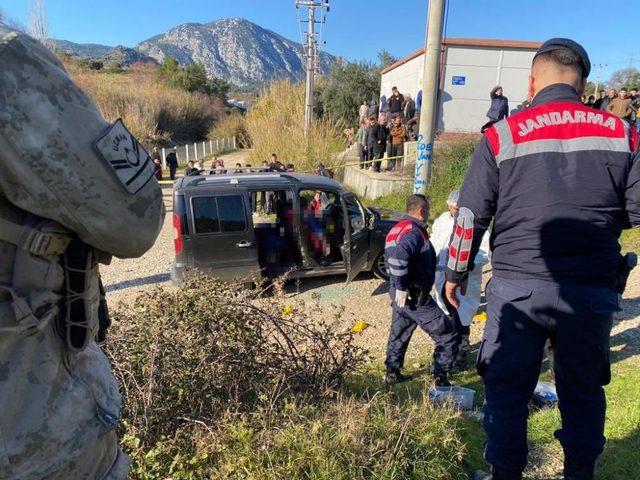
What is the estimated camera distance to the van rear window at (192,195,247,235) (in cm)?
648

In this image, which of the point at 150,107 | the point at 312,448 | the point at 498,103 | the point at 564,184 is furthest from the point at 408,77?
the point at 150,107

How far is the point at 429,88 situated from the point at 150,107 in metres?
30.6

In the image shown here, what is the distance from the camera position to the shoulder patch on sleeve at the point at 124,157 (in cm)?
113

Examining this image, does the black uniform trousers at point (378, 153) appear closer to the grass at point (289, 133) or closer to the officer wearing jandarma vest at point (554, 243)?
the grass at point (289, 133)

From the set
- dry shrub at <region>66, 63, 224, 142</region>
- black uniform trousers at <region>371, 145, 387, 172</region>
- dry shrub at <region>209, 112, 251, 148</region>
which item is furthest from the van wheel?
dry shrub at <region>209, 112, 251, 148</region>

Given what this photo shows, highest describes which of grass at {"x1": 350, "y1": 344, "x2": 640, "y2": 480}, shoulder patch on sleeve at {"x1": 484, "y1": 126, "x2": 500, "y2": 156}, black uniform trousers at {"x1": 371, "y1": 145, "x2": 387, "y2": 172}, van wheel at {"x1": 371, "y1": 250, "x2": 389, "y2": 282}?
shoulder patch on sleeve at {"x1": 484, "y1": 126, "x2": 500, "y2": 156}

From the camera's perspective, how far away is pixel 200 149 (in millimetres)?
29578

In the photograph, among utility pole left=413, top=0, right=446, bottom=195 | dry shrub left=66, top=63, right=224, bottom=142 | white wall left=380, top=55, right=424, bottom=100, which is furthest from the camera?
dry shrub left=66, top=63, right=224, bottom=142

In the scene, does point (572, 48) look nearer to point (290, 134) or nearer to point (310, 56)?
point (290, 134)

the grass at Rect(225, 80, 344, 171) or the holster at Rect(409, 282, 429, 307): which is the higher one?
the grass at Rect(225, 80, 344, 171)

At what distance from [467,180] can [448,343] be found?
6.84ft

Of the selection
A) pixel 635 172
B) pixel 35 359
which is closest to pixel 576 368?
pixel 635 172

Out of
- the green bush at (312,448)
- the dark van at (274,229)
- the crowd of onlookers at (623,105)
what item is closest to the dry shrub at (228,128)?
the crowd of onlookers at (623,105)

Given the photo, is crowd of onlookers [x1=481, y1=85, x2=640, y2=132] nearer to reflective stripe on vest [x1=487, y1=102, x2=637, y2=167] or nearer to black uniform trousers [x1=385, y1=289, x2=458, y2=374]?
black uniform trousers [x1=385, y1=289, x2=458, y2=374]
